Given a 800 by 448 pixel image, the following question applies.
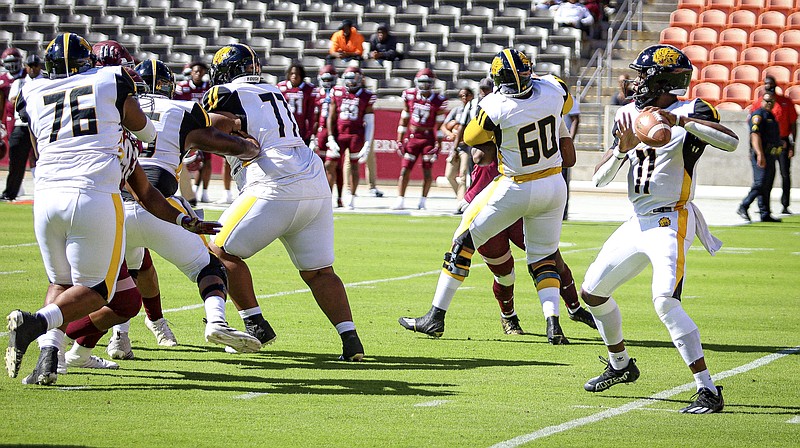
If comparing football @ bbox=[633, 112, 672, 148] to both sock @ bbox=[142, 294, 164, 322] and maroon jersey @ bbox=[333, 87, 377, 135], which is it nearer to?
sock @ bbox=[142, 294, 164, 322]

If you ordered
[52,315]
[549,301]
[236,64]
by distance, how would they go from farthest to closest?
[549,301]
[236,64]
[52,315]

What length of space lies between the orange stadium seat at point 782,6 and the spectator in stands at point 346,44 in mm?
9367

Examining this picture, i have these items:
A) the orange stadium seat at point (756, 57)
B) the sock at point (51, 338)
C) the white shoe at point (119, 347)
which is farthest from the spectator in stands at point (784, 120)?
the sock at point (51, 338)

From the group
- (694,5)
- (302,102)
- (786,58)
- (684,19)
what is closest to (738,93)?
(786,58)

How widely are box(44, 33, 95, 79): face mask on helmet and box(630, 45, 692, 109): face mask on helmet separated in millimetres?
2954

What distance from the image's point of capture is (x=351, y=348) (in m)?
7.71

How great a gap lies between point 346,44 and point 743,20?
902 centimetres

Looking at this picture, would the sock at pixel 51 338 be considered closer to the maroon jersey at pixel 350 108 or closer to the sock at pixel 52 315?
the sock at pixel 52 315

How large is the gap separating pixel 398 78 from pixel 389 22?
7.39ft

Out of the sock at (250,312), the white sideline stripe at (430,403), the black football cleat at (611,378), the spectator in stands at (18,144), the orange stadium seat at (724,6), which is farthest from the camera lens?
the orange stadium seat at (724,6)

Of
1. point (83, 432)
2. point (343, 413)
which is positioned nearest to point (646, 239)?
point (343, 413)

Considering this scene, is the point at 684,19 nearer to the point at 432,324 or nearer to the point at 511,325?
the point at 511,325

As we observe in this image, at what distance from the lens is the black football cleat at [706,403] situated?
20.5 feet

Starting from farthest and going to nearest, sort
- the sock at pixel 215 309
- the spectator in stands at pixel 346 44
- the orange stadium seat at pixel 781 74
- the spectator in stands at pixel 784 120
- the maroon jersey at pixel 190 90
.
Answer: the spectator in stands at pixel 346 44
the orange stadium seat at pixel 781 74
the maroon jersey at pixel 190 90
the spectator in stands at pixel 784 120
the sock at pixel 215 309
